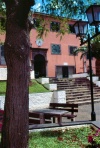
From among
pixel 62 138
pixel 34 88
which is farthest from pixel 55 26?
pixel 34 88

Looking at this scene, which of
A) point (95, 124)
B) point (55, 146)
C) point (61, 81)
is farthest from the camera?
point (61, 81)

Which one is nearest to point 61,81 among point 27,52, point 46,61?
point 46,61

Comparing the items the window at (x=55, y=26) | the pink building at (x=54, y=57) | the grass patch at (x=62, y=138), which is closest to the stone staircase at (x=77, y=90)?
the pink building at (x=54, y=57)

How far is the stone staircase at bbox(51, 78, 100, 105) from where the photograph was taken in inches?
752

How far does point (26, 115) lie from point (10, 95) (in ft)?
1.47

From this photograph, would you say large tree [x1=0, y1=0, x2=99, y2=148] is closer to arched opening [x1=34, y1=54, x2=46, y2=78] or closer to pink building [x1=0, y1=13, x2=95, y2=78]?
pink building [x1=0, y1=13, x2=95, y2=78]

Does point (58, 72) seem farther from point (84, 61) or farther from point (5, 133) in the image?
point (5, 133)

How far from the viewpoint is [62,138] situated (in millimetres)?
7195

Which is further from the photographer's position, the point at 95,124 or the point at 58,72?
the point at 58,72

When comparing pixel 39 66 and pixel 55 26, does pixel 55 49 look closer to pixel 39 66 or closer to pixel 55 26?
pixel 39 66

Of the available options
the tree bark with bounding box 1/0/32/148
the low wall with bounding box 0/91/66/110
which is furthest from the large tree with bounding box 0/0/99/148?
the low wall with bounding box 0/91/66/110

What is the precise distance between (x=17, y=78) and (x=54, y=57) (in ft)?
85.0

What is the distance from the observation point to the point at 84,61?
32.7m

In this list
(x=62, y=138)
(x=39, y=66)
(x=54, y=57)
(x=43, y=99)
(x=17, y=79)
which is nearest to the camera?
(x=17, y=79)
